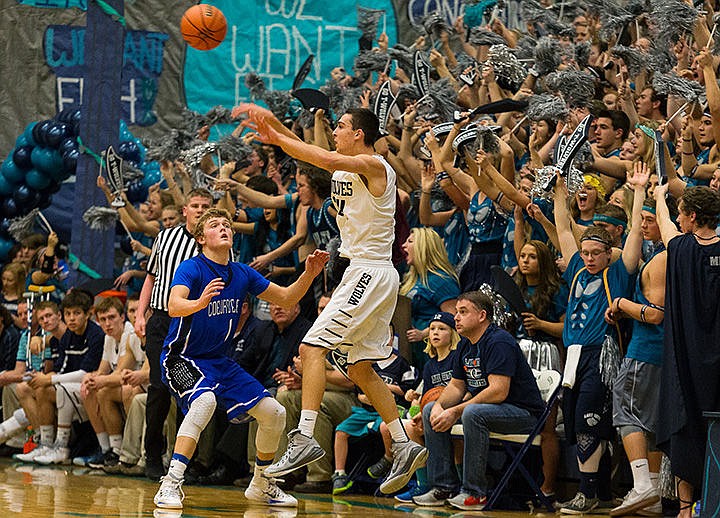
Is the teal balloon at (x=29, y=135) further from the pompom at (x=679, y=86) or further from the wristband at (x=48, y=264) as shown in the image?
the pompom at (x=679, y=86)

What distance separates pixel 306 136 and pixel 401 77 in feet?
5.45

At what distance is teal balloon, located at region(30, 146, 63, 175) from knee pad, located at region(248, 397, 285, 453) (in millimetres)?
8031

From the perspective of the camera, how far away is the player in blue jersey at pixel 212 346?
756cm

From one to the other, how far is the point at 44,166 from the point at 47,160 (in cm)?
11

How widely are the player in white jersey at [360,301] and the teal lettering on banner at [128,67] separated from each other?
9.30 m

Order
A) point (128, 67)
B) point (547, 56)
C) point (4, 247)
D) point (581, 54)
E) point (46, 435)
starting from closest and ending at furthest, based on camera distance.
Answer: point (547, 56), point (581, 54), point (46, 435), point (4, 247), point (128, 67)

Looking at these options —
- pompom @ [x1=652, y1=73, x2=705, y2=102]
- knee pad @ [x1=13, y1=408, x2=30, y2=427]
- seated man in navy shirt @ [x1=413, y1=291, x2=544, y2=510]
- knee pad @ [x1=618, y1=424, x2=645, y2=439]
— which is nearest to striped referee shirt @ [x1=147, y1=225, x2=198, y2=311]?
seated man in navy shirt @ [x1=413, y1=291, x2=544, y2=510]

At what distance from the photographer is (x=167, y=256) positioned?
967 centimetres

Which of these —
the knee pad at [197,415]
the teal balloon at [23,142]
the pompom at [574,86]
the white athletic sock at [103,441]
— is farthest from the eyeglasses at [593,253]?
the teal balloon at [23,142]

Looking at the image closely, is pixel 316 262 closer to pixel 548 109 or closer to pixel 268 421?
pixel 268 421

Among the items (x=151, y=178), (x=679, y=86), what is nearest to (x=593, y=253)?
(x=679, y=86)

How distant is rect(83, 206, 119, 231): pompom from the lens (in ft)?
40.7

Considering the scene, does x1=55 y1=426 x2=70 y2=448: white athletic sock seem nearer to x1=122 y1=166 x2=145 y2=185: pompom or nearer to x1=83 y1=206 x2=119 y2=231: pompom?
x1=83 y1=206 x2=119 y2=231: pompom

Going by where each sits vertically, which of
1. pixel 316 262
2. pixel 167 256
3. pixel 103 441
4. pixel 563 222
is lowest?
pixel 103 441
